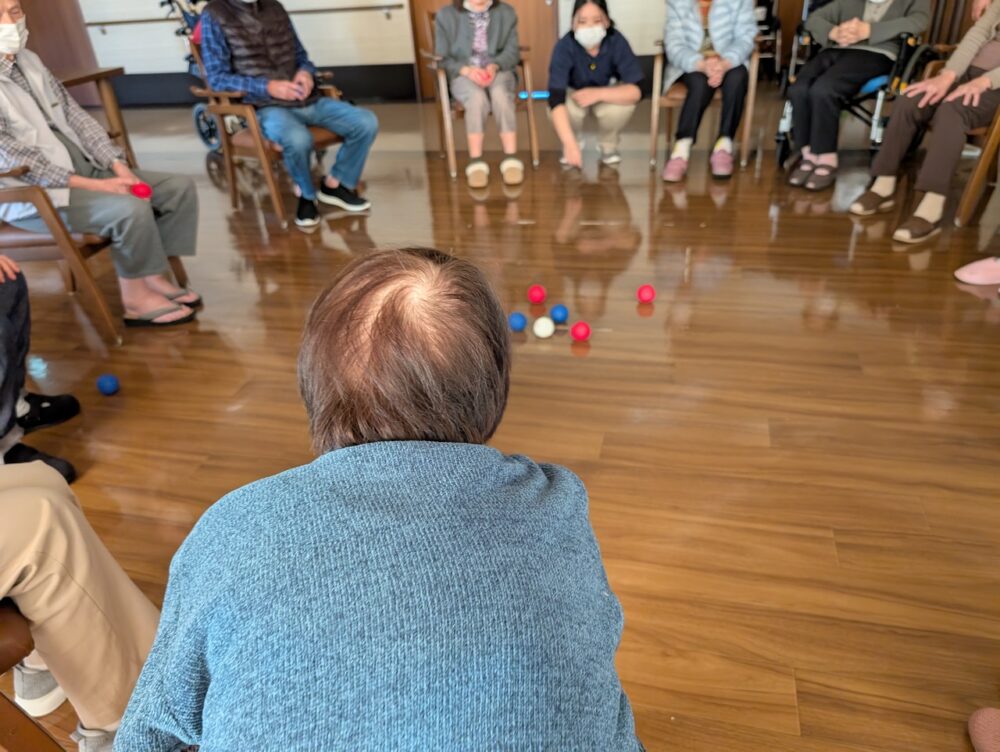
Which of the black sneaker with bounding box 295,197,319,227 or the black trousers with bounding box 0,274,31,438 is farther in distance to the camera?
the black sneaker with bounding box 295,197,319,227

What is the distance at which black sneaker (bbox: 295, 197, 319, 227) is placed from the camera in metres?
3.72

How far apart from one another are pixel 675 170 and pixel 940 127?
50.6 inches

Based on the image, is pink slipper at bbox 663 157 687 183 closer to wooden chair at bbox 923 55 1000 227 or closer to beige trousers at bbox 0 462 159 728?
wooden chair at bbox 923 55 1000 227

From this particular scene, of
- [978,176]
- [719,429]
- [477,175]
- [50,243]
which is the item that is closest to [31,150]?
[50,243]

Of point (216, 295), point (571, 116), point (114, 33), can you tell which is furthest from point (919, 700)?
point (114, 33)

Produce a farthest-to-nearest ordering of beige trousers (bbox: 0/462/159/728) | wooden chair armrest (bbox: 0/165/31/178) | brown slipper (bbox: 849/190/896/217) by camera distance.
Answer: brown slipper (bbox: 849/190/896/217)
wooden chair armrest (bbox: 0/165/31/178)
beige trousers (bbox: 0/462/159/728)

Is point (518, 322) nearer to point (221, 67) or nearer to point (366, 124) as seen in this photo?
point (366, 124)

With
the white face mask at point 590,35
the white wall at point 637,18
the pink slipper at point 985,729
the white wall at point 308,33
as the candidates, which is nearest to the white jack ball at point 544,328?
the pink slipper at point 985,729

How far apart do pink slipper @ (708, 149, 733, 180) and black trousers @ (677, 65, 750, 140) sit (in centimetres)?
12

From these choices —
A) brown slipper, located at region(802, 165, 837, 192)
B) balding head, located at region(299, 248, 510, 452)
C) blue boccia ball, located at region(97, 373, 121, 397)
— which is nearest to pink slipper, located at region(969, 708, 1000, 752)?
balding head, located at region(299, 248, 510, 452)

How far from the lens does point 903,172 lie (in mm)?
3785

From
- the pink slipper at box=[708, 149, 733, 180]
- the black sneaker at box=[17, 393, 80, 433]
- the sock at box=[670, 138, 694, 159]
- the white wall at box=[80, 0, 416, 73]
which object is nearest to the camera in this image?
the black sneaker at box=[17, 393, 80, 433]

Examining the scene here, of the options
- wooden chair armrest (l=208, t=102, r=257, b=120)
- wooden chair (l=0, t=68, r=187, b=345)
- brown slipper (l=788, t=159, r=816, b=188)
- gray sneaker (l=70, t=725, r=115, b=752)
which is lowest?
gray sneaker (l=70, t=725, r=115, b=752)

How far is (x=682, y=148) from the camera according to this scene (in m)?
4.10
